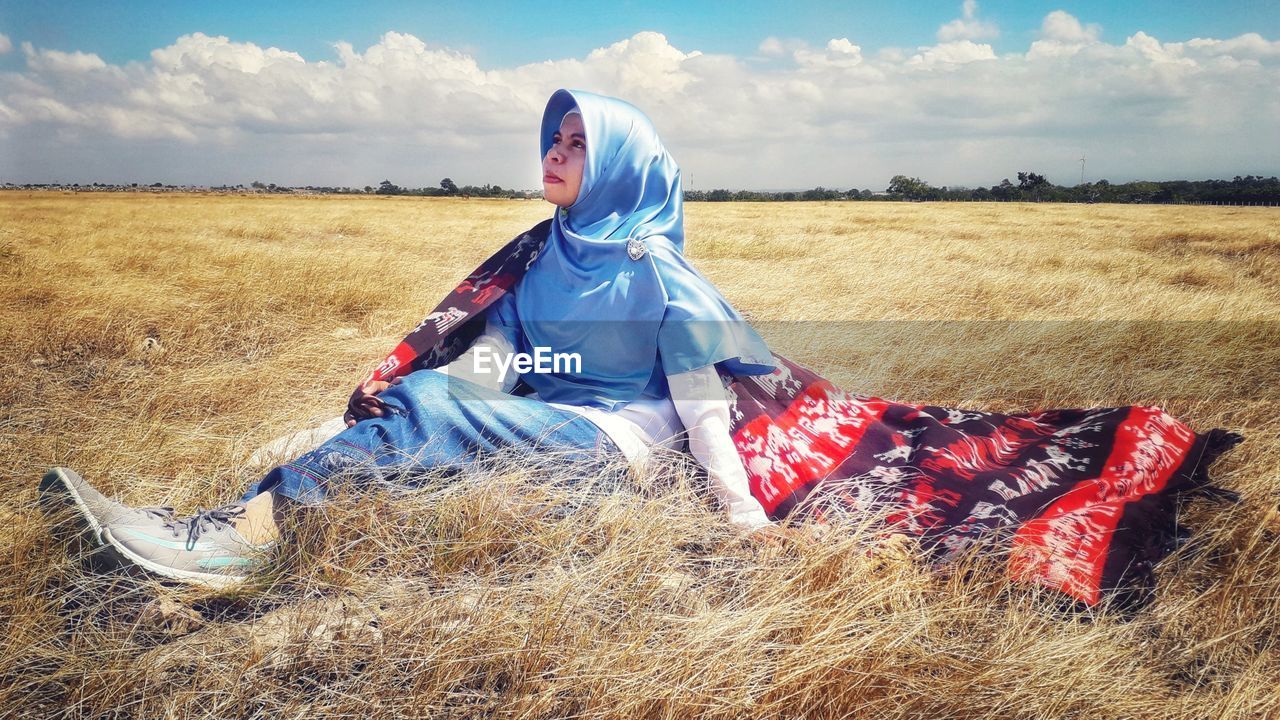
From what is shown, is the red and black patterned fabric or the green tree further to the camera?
the green tree

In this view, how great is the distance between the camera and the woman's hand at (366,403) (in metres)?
1.98

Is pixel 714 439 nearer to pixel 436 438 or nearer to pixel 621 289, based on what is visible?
pixel 621 289

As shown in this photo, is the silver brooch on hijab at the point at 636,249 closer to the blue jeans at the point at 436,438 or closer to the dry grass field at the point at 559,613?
the blue jeans at the point at 436,438

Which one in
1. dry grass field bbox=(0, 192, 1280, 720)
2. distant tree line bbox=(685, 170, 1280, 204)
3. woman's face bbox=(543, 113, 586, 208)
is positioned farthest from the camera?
distant tree line bbox=(685, 170, 1280, 204)

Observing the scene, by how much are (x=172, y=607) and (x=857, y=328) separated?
5.16m

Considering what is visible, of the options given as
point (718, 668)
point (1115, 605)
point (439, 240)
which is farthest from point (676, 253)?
point (439, 240)

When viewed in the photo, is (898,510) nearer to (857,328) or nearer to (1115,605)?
(1115,605)

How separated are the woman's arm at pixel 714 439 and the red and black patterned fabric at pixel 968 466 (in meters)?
0.11

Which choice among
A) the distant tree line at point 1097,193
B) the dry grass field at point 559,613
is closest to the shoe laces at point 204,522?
the dry grass field at point 559,613

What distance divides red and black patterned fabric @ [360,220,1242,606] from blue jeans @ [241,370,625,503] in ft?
1.45

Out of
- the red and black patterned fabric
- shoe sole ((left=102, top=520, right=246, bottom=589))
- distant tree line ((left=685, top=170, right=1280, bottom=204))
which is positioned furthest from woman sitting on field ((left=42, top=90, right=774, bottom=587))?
distant tree line ((left=685, top=170, right=1280, bottom=204))

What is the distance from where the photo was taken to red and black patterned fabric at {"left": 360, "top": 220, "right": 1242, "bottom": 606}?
75.2 inches

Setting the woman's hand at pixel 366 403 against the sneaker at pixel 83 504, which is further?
the woman's hand at pixel 366 403

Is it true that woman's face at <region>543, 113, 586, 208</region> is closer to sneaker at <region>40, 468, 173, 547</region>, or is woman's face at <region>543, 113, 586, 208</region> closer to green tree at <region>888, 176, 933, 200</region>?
sneaker at <region>40, 468, 173, 547</region>
